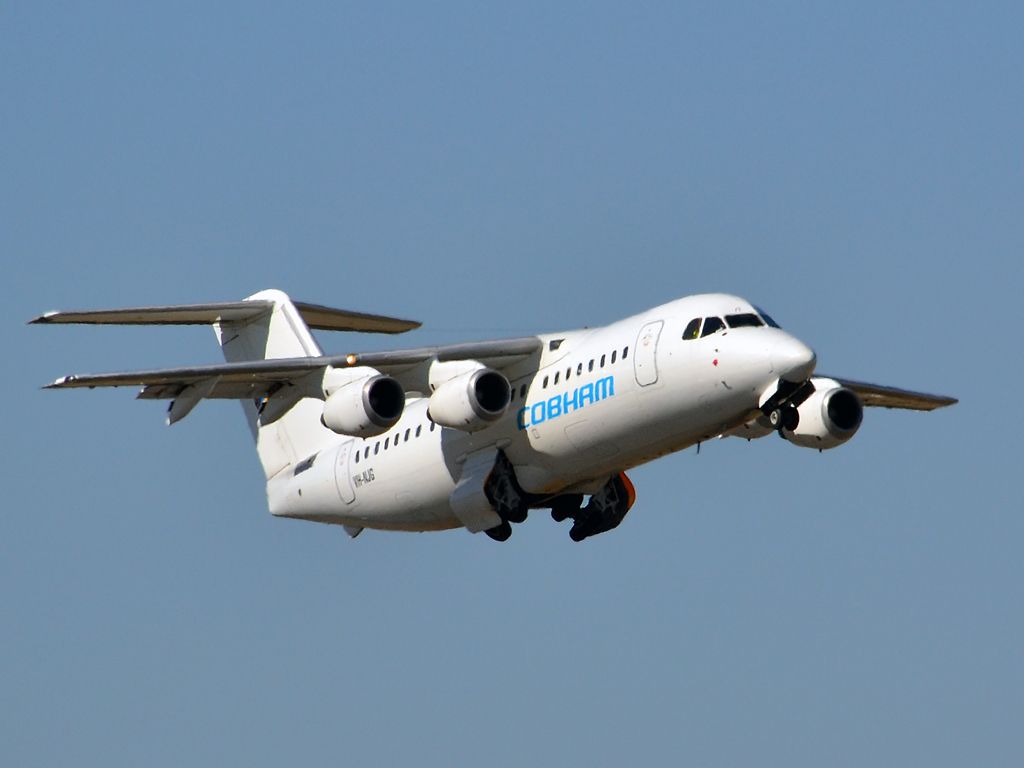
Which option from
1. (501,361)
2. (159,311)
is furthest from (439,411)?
(159,311)

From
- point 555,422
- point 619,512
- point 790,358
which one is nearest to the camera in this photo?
point 790,358

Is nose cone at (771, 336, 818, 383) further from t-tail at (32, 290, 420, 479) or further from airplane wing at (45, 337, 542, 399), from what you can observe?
t-tail at (32, 290, 420, 479)

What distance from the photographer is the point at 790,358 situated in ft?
63.3

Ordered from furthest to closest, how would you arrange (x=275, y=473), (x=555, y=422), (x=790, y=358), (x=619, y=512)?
(x=275, y=473) < (x=619, y=512) < (x=555, y=422) < (x=790, y=358)

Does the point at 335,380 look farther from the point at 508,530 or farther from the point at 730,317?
the point at 730,317

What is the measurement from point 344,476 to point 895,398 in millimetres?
5861

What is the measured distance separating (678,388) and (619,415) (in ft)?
2.16

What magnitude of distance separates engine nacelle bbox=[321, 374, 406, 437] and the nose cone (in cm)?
368

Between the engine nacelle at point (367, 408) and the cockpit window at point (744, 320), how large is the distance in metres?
3.21

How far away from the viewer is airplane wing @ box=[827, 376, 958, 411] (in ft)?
76.0

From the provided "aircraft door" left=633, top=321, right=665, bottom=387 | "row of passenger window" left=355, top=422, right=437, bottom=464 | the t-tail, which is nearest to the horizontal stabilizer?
the t-tail

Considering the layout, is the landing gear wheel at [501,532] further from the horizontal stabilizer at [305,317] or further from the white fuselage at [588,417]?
the horizontal stabilizer at [305,317]

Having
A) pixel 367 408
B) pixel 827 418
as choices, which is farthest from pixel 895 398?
pixel 367 408

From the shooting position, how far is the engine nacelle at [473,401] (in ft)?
67.8
